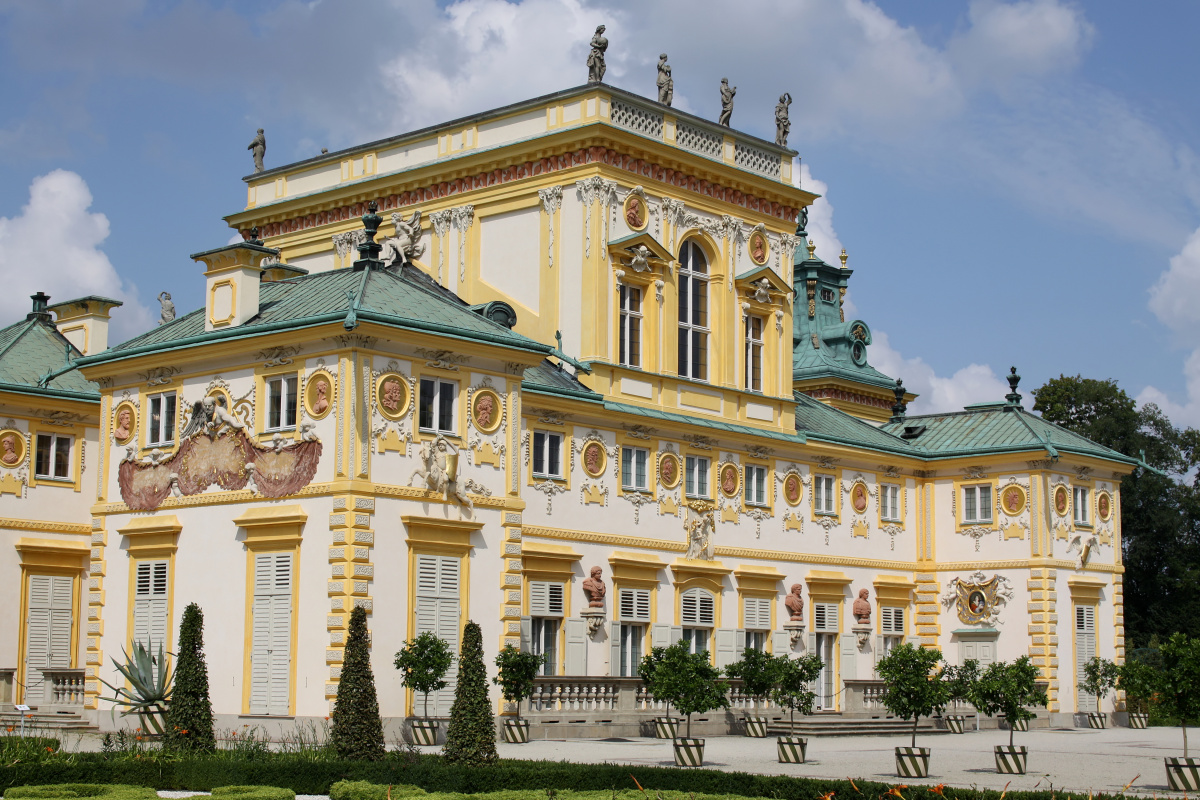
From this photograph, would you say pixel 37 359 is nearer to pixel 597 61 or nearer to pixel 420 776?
pixel 597 61

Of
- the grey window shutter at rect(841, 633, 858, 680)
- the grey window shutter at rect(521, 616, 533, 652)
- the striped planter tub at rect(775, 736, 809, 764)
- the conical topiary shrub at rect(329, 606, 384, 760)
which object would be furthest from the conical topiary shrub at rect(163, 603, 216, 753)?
the grey window shutter at rect(841, 633, 858, 680)

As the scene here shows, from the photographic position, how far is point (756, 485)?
46.3 metres

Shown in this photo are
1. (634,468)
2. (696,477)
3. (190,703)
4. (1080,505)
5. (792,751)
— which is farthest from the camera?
(1080,505)

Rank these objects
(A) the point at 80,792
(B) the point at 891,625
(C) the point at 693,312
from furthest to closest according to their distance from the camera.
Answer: (B) the point at 891,625 → (C) the point at 693,312 → (A) the point at 80,792

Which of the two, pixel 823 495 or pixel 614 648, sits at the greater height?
pixel 823 495

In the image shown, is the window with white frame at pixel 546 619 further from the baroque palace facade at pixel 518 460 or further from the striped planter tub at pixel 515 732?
the striped planter tub at pixel 515 732

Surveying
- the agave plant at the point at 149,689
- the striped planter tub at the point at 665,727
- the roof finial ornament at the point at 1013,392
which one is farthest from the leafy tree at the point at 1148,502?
the agave plant at the point at 149,689

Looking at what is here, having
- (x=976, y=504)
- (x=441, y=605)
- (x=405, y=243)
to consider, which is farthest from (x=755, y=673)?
(x=976, y=504)

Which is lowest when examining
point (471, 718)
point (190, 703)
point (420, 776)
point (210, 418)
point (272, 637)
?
point (420, 776)

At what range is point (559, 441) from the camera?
132 ft

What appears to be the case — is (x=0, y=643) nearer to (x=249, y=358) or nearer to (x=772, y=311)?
(x=249, y=358)

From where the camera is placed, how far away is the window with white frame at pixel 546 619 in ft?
127

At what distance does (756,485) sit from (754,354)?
4.28 m

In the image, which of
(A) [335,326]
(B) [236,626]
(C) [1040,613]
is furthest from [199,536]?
(C) [1040,613]
